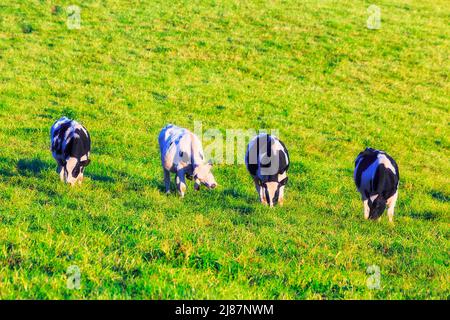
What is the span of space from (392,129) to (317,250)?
1527 centimetres

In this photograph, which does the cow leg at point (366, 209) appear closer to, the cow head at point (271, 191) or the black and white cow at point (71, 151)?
the cow head at point (271, 191)

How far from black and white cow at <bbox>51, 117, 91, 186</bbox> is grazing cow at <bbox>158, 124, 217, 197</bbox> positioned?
75.6 inches

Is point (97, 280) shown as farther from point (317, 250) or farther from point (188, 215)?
point (188, 215)

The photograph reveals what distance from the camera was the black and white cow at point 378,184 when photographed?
11734mm

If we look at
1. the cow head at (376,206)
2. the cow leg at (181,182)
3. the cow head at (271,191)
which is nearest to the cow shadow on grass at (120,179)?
the cow leg at (181,182)

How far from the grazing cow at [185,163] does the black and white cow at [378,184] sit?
340 centimetres

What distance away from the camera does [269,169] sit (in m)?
12.7

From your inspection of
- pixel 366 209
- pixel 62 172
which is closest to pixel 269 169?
pixel 366 209

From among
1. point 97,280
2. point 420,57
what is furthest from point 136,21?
point 97,280

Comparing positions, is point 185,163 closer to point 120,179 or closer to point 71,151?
point 120,179

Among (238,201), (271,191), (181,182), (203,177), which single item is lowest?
(238,201)

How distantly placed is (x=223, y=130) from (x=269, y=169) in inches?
316

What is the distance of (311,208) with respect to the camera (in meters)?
12.6

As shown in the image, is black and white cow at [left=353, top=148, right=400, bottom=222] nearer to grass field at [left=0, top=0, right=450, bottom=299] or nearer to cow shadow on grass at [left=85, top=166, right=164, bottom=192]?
grass field at [left=0, top=0, right=450, bottom=299]
